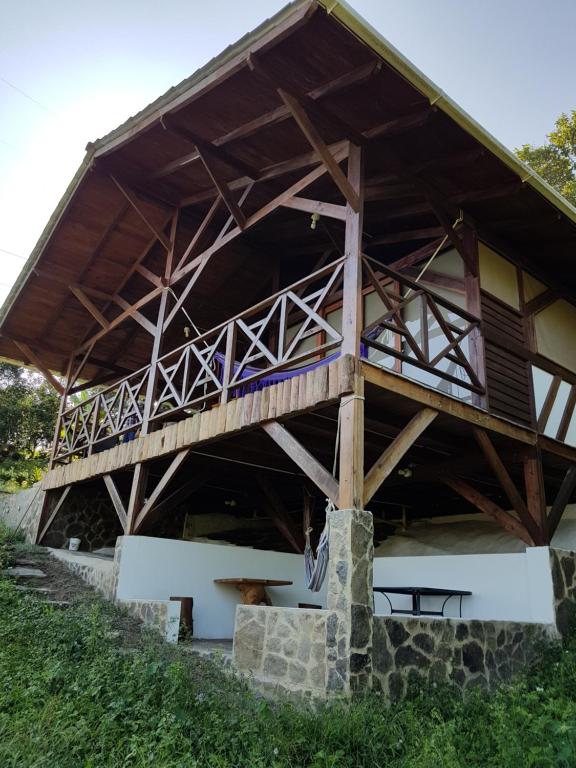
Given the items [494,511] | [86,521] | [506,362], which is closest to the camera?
[494,511]

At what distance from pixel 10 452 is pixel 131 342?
5857mm

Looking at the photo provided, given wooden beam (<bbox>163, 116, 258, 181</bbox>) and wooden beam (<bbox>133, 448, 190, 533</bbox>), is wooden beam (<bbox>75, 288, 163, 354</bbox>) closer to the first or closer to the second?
wooden beam (<bbox>163, 116, 258, 181</bbox>)

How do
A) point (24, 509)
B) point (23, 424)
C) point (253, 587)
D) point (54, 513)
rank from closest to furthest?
point (253, 587) → point (54, 513) → point (24, 509) → point (23, 424)

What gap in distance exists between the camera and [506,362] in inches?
273

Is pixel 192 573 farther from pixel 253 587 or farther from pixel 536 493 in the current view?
pixel 536 493

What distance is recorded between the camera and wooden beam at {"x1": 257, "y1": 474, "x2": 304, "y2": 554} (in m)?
8.14

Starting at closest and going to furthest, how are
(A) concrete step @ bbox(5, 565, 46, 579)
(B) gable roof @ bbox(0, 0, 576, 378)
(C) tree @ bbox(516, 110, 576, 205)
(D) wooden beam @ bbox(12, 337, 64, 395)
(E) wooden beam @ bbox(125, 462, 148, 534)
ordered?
(B) gable roof @ bbox(0, 0, 576, 378) → (E) wooden beam @ bbox(125, 462, 148, 534) → (A) concrete step @ bbox(5, 565, 46, 579) → (D) wooden beam @ bbox(12, 337, 64, 395) → (C) tree @ bbox(516, 110, 576, 205)

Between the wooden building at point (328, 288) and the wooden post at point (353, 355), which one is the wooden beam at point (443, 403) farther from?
the wooden post at point (353, 355)

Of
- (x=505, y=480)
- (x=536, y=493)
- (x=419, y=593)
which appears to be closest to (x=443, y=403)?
(x=505, y=480)

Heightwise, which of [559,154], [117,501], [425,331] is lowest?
[117,501]

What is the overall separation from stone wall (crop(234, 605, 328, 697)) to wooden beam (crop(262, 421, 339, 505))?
886 millimetres

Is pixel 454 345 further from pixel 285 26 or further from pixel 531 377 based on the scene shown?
pixel 285 26

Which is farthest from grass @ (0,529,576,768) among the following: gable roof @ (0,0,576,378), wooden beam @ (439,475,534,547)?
gable roof @ (0,0,576,378)

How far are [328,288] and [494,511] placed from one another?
300cm
